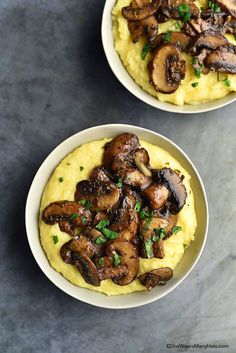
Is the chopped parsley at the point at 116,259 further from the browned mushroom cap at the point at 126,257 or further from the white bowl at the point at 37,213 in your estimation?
the white bowl at the point at 37,213

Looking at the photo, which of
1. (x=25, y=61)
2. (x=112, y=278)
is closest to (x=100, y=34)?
(x=25, y=61)

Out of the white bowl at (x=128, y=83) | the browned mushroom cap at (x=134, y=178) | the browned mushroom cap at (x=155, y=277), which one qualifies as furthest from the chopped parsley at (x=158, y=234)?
the white bowl at (x=128, y=83)

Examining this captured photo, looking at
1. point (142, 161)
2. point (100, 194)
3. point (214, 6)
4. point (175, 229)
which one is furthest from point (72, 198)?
point (214, 6)

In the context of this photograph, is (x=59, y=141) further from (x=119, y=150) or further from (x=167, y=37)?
(x=167, y=37)

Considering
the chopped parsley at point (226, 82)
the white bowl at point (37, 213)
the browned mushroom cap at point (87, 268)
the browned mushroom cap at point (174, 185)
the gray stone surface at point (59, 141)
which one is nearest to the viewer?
the browned mushroom cap at point (87, 268)

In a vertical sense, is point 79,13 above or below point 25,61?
above

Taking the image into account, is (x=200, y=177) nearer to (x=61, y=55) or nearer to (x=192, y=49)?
(x=192, y=49)
